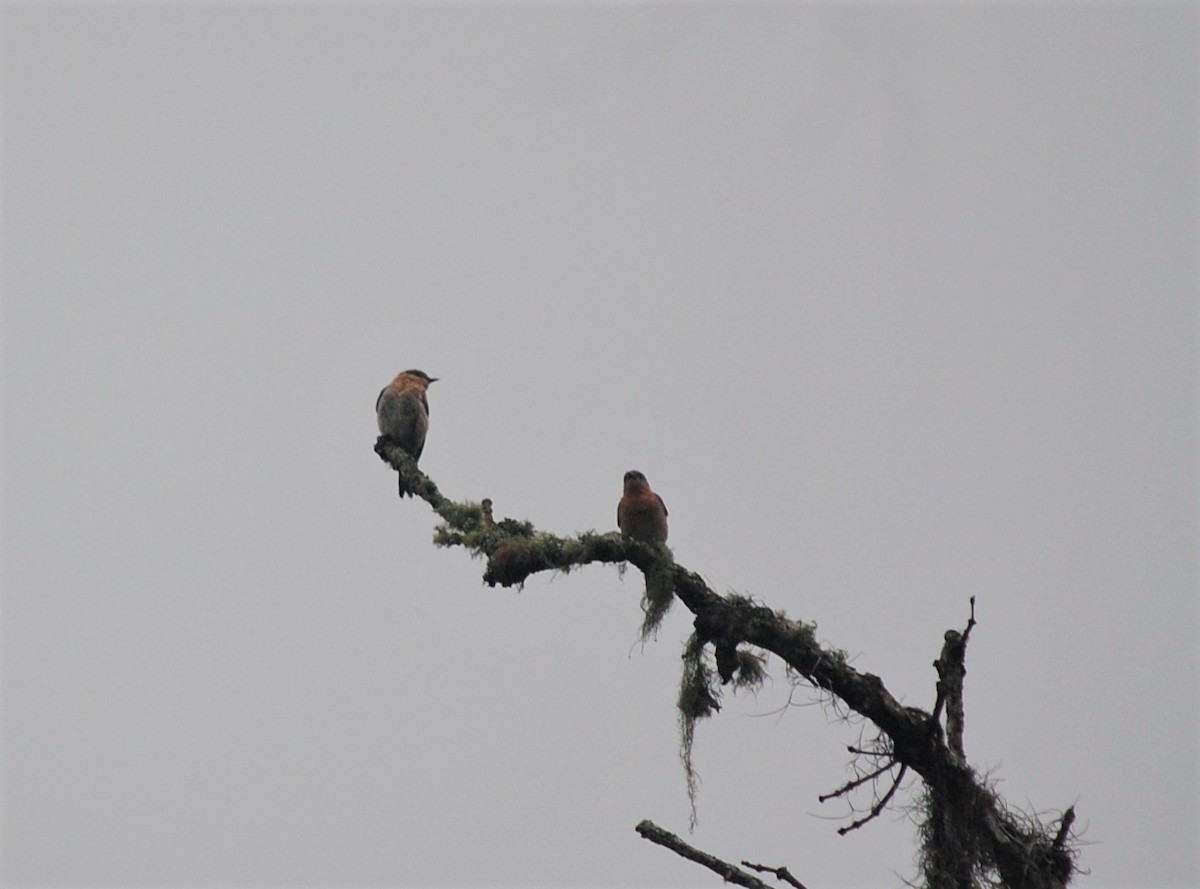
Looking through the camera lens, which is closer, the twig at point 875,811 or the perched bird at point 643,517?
the twig at point 875,811

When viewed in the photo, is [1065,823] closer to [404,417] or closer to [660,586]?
[660,586]

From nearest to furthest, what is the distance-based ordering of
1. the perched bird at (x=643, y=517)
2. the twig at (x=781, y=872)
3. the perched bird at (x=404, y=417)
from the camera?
the twig at (x=781, y=872) → the perched bird at (x=643, y=517) → the perched bird at (x=404, y=417)

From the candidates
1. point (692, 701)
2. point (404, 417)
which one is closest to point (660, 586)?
point (692, 701)

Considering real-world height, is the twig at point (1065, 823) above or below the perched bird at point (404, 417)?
below

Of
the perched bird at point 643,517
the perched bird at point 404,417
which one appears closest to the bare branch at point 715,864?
the perched bird at point 643,517

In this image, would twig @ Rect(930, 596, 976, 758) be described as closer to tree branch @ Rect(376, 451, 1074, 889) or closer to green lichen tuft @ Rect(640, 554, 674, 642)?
tree branch @ Rect(376, 451, 1074, 889)

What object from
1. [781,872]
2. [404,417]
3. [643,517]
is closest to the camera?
[781,872]

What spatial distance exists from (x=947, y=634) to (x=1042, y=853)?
3.69 feet

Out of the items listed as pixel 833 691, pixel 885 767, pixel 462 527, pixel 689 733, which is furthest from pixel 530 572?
pixel 885 767

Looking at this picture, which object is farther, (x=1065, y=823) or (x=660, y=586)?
(x=660, y=586)

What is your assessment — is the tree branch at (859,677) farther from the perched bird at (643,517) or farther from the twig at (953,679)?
the perched bird at (643,517)

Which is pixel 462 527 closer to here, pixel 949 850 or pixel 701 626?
pixel 701 626

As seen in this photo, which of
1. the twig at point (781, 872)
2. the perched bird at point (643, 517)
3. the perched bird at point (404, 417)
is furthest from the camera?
the perched bird at point (404, 417)

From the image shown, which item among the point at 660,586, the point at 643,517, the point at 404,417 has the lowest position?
the point at 660,586
